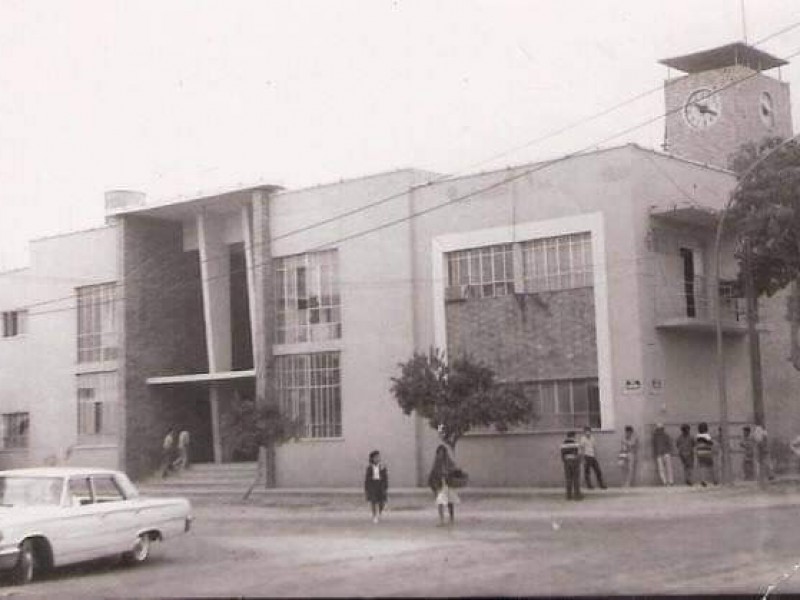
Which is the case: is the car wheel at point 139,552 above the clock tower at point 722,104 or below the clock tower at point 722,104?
below

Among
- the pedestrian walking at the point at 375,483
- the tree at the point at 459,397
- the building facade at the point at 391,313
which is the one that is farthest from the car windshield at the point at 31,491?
the building facade at the point at 391,313

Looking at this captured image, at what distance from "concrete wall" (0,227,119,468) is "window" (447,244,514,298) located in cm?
1311

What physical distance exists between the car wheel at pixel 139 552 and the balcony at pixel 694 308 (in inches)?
606

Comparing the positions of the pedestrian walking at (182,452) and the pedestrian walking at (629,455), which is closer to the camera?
the pedestrian walking at (629,455)

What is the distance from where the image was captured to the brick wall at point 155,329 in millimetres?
35875

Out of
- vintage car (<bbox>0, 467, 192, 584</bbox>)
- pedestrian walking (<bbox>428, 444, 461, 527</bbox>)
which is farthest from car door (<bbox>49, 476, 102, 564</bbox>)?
pedestrian walking (<bbox>428, 444, 461, 527</bbox>)

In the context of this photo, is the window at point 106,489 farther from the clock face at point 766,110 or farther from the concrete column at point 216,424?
the clock face at point 766,110

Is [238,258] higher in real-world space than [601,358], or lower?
higher

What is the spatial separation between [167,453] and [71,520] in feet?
74.3

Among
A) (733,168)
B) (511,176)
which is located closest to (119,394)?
(511,176)

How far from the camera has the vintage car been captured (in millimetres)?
12664

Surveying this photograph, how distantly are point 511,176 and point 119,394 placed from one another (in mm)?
15408

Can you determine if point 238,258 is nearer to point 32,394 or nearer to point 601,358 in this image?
point 32,394

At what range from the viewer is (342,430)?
30688 mm
